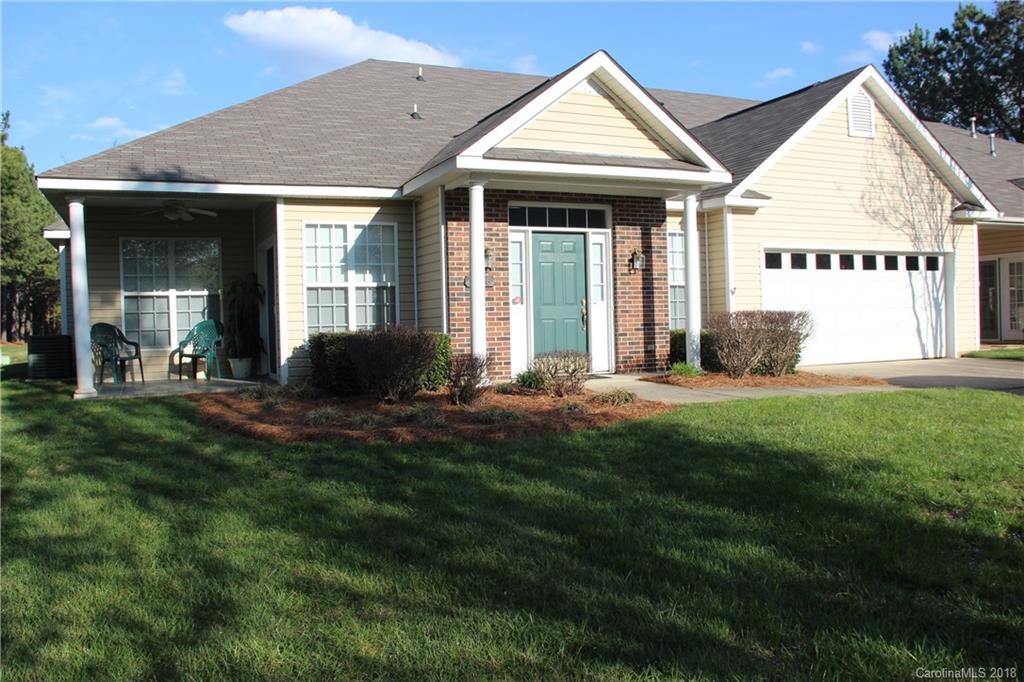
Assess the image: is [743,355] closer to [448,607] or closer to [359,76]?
[448,607]

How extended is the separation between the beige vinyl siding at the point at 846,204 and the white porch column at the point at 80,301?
33.4ft

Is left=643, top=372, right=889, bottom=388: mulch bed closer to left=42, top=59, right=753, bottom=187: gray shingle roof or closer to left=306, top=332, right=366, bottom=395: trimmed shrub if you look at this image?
left=306, top=332, right=366, bottom=395: trimmed shrub

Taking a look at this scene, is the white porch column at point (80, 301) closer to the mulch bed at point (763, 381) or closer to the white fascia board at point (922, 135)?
the mulch bed at point (763, 381)

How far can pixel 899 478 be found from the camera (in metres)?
5.39

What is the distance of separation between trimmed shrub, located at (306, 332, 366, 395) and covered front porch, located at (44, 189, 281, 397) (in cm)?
208

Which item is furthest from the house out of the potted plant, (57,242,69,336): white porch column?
(57,242,69,336): white porch column

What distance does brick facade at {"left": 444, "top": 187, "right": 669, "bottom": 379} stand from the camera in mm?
11461

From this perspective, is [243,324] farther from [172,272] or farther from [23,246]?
A: [23,246]

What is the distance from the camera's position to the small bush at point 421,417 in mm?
7660

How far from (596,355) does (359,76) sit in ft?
26.9

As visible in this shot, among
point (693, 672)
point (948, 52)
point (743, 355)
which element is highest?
point (948, 52)

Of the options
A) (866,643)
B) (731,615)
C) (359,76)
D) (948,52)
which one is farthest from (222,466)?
(948,52)

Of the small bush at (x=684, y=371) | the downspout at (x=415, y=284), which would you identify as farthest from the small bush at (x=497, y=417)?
the downspout at (x=415, y=284)

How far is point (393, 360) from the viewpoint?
29.5ft
